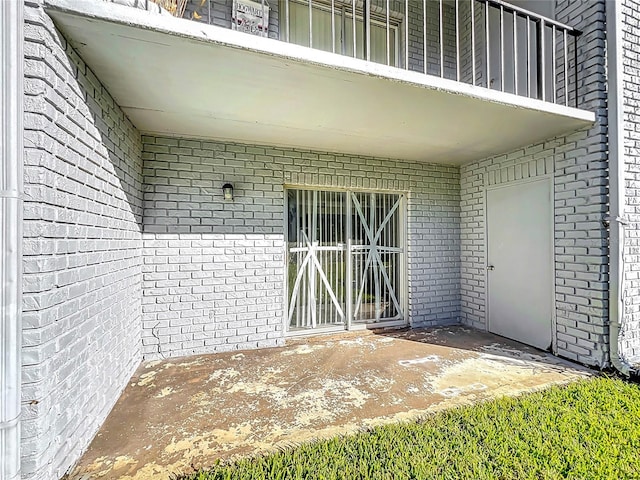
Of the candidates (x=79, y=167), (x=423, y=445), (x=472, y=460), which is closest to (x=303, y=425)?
(x=423, y=445)

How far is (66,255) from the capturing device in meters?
1.99

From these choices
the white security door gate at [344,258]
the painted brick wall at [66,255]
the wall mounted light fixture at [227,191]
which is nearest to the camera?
the painted brick wall at [66,255]

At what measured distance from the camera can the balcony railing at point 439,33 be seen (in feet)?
11.3

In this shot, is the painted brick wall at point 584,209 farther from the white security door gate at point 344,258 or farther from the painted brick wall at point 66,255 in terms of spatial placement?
the painted brick wall at point 66,255

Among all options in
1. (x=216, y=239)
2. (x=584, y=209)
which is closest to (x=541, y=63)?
(x=584, y=209)

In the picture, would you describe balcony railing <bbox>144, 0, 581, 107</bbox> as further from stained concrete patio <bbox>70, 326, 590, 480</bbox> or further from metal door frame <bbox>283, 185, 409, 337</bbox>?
stained concrete patio <bbox>70, 326, 590, 480</bbox>

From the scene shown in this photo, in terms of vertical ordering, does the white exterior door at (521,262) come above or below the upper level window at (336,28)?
below

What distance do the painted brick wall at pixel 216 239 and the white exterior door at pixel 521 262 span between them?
7.24ft

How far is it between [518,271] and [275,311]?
11.0 feet

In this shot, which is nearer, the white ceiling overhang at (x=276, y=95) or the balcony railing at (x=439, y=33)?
the white ceiling overhang at (x=276, y=95)

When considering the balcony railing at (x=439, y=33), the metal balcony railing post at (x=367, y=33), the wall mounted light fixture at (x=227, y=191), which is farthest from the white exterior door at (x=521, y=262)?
the wall mounted light fixture at (x=227, y=191)

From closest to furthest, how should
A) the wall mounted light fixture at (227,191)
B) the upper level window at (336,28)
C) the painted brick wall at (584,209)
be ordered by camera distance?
the painted brick wall at (584,209), the wall mounted light fixture at (227,191), the upper level window at (336,28)

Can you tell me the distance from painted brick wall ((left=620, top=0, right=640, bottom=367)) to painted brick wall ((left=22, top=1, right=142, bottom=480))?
4.99m

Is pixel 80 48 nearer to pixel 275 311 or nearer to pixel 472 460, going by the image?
pixel 275 311
